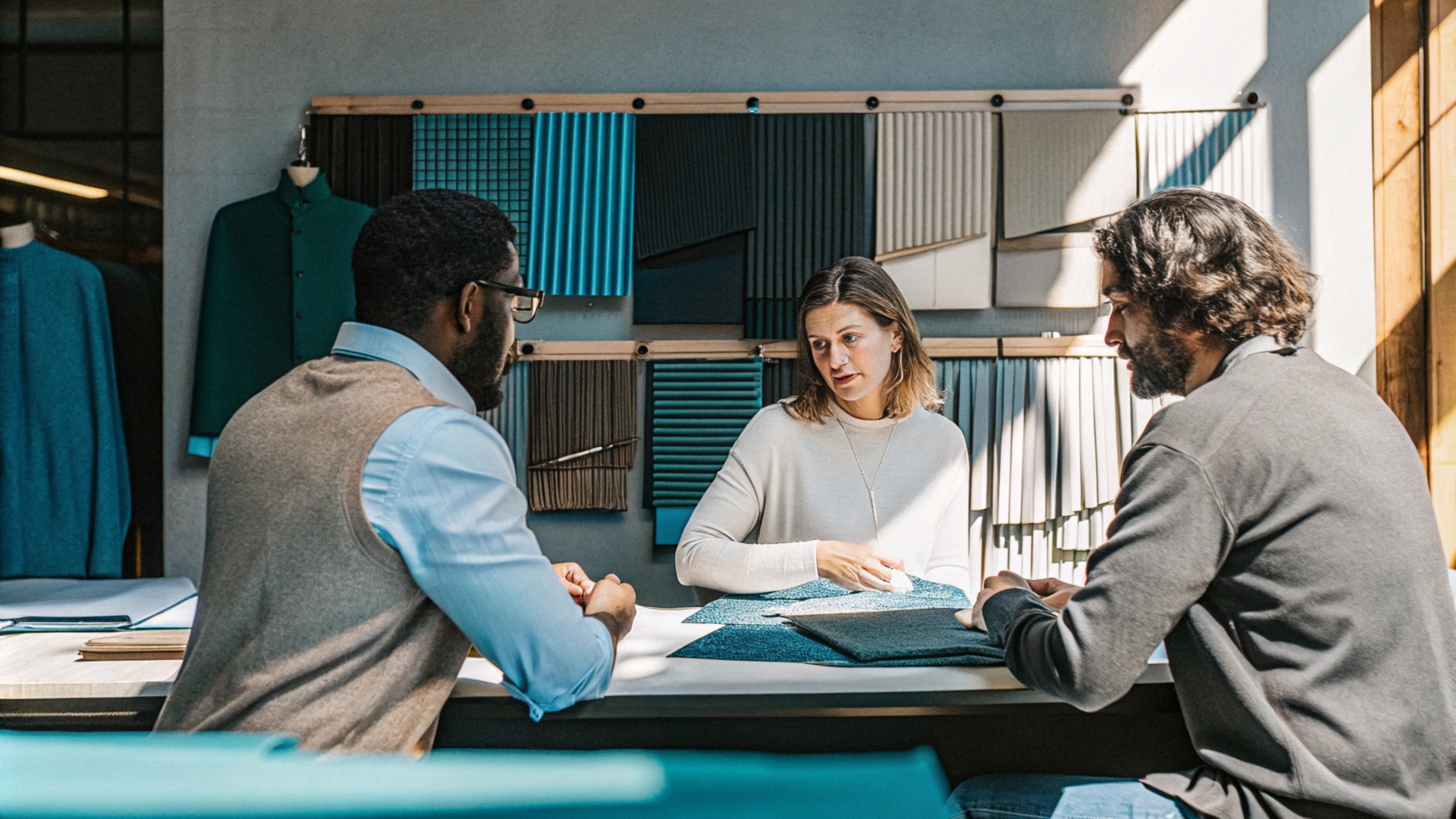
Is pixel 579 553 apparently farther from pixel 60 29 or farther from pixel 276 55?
pixel 60 29

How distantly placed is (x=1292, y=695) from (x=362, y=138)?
3.19 metres

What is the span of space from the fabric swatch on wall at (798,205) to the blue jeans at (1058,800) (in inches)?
83.6

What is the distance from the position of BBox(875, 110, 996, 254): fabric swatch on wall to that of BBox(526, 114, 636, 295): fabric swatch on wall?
33.9 inches

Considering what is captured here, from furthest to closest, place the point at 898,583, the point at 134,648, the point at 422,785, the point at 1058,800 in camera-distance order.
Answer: the point at 898,583 → the point at 134,648 → the point at 1058,800 → the point at 422,785

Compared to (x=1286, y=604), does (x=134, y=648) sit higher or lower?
lower

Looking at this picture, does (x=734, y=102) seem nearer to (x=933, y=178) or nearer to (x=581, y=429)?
(x=933, y=178)

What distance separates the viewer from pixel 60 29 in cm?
368

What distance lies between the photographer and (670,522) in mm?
3496

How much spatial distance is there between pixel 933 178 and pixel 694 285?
884mm

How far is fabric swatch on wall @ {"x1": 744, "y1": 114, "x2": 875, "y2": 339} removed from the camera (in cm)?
348

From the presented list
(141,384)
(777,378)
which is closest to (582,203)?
(777,378)

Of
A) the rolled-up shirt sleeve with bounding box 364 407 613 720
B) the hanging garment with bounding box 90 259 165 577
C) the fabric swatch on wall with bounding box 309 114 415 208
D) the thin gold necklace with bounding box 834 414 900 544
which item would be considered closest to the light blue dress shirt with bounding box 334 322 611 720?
the rolled-up shirt sleeve with bounding box 364 407 613 720

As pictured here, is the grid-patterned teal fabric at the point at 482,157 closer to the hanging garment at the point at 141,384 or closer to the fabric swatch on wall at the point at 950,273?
the hanging garment at the point at 141,384

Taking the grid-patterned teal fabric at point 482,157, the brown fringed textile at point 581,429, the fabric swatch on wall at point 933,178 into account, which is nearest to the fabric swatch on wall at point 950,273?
the fabric swatch on wall at point 933,178
